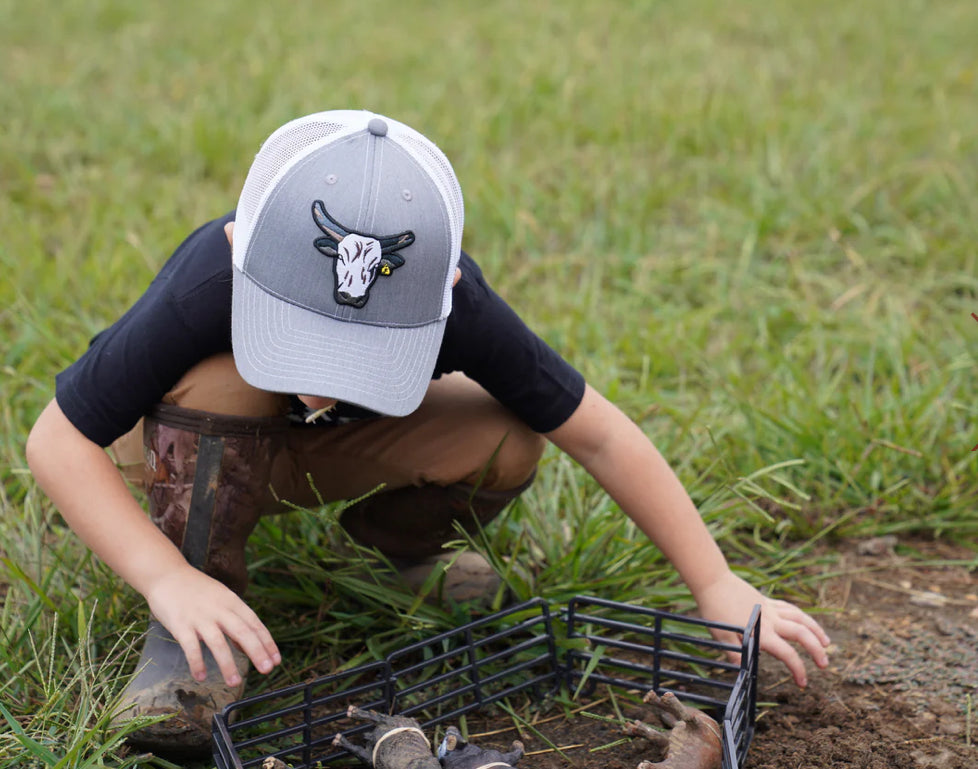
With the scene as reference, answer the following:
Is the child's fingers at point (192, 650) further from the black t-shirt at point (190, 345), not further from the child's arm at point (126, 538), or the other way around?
the black t-shirt at point (190, 345)

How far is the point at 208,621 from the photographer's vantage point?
1.54 metres

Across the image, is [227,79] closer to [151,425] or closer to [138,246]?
[138,246]

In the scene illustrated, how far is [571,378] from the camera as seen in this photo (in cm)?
180

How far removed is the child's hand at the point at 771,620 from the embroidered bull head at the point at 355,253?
2.54 feet

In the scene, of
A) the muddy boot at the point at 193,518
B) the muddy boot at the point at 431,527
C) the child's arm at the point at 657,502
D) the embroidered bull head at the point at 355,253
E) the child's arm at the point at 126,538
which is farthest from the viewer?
the muddy boot at the point at 431,527

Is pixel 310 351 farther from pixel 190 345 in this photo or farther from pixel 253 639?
pixel 253 639

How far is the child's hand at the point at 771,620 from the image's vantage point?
1.72m

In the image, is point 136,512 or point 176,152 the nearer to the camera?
point 136,512

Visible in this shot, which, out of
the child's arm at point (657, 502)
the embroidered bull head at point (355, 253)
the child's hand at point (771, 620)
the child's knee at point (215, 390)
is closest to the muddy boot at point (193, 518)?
the child's knee at point (215, 390)

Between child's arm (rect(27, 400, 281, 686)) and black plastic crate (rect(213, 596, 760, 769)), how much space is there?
122 millimetres

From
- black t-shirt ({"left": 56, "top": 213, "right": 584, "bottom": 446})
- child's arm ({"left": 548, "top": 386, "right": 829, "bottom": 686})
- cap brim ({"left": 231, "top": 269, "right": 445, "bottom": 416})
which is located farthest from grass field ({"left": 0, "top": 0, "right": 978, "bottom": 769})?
cap brim ({"left": 231, "top": 269, "right": 445, "bottom": 416})

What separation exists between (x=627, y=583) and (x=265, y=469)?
2.27 ft

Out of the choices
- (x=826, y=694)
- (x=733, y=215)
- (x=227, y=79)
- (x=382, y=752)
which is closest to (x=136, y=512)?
(x=382, y=752)

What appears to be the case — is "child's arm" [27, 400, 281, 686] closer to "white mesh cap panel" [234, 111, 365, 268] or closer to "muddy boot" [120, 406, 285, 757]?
"muddy boot" [120, 406, 285, 757]
